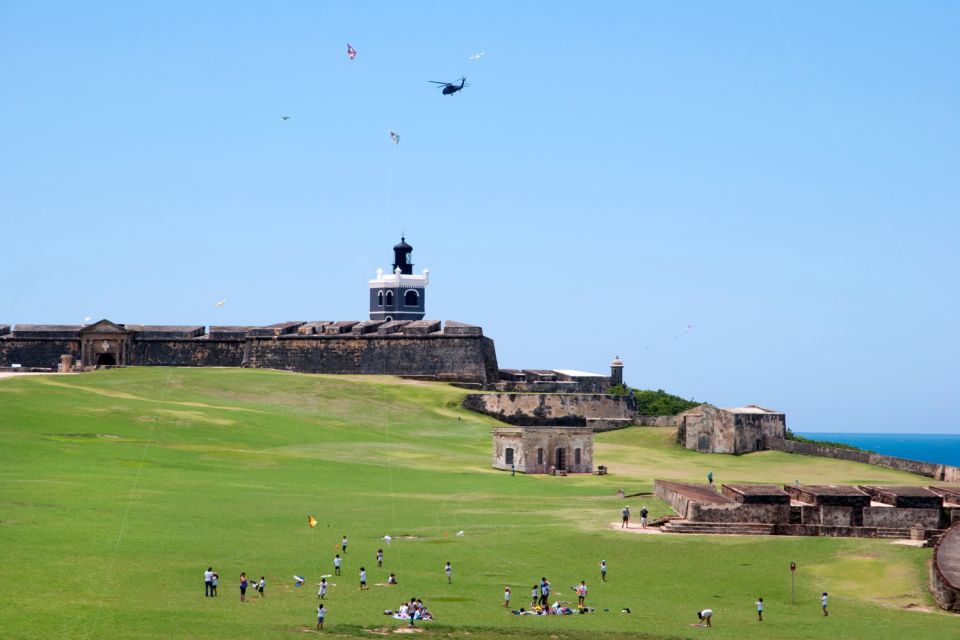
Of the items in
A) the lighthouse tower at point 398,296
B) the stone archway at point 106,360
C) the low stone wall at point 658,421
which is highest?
the lighthouse tower at point 398,296

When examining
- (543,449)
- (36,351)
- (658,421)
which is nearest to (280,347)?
(36,351)

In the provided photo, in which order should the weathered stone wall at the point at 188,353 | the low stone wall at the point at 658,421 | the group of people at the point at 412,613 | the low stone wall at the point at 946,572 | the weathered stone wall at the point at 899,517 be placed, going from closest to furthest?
the group of people at the point at 412,613 < the low stone wall at the point at 946,572 < the weathered stone wall at the point at 899,517 < the low stone wall at the point at 658,421 < the weathered stone wall at the point at 188,353

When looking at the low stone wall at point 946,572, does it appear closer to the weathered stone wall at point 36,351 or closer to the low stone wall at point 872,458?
the low stone wall at point 872,458

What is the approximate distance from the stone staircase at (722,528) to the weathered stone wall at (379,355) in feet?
184

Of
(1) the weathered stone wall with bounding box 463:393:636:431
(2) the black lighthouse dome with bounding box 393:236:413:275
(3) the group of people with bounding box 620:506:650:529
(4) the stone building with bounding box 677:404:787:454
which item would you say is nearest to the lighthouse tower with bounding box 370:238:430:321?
(2) the black lighthouse dome with bounding box 393:236:413:275

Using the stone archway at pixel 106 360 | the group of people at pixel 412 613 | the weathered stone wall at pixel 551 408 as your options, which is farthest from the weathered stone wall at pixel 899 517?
the stone archway at pixel 106 360

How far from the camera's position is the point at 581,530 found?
45688mm

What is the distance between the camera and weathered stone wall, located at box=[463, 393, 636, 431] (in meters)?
90.4

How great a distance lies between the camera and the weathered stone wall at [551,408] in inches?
3558

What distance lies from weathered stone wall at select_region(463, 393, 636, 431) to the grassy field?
15.0 metres

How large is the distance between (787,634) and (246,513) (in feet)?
70.9

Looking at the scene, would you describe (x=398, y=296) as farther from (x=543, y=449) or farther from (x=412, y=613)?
(x=412, y=613)

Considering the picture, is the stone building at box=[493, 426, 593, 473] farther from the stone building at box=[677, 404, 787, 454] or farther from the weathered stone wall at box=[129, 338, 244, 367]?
the weathered stone wall at box=[129, 338, 244, 367]

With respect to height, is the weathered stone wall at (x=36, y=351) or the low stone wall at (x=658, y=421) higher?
the weathered stone wall at (x=36, y=351)
